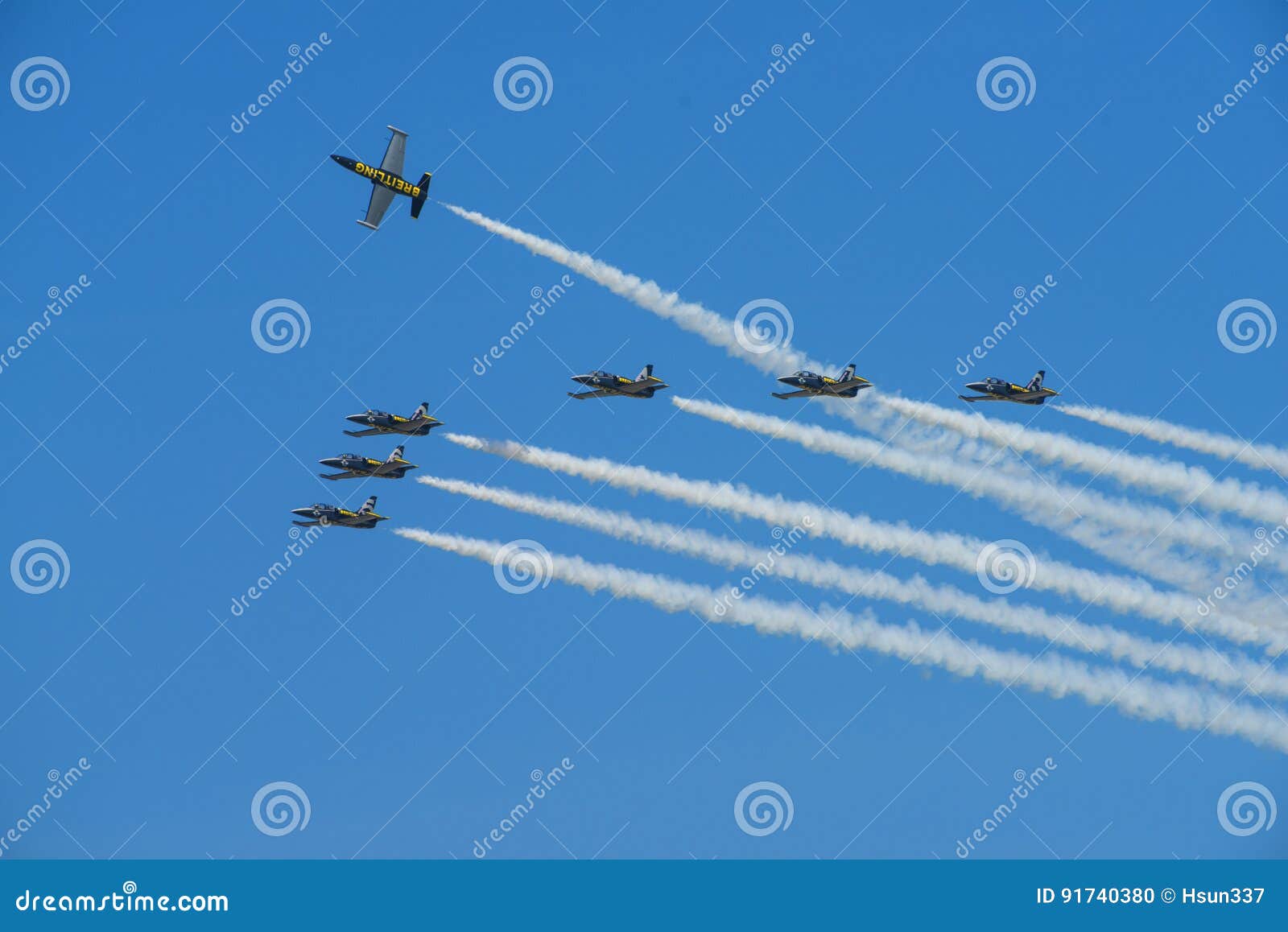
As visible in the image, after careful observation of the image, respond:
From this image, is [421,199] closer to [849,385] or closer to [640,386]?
[640,386]

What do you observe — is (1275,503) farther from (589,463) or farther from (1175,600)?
(589,463)

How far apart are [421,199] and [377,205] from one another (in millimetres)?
3389

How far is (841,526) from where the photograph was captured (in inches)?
5861

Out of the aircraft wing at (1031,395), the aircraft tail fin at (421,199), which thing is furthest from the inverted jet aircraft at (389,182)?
the aircraft wing at (1031,395)

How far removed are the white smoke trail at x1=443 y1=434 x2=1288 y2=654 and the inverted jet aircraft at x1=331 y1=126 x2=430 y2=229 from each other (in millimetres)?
14235

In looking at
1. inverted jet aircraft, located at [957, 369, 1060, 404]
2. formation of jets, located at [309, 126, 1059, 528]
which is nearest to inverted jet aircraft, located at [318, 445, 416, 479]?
formation of jets, located at [309, 126, 1059, 528]

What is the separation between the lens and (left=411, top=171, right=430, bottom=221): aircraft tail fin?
15138 cm

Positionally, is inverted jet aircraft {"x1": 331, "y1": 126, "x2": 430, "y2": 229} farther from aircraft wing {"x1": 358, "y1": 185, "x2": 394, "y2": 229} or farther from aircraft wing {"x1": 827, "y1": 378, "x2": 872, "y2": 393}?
aircraft wing {"x1": 827, "y1": 378, "x2": 872, "y2": 393}

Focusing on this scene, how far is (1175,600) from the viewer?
145875 millimetres

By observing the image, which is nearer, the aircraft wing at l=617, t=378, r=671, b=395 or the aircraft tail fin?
the aircraft wing at l=617, t=378, r=671, b=395

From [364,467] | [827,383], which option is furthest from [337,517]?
[827,383]

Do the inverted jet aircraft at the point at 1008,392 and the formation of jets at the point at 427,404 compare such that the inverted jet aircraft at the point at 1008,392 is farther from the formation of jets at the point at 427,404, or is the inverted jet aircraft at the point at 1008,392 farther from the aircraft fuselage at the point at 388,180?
the aircraft fuselage at the point at 388,180

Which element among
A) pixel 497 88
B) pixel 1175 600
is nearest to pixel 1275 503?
pixel 1175 600

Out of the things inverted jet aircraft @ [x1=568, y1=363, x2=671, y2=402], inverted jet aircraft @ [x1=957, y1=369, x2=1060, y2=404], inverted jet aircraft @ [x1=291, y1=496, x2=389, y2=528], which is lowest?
inverted jet aircraft @ [x1=291, y1=496, x2=389, y2=528]
